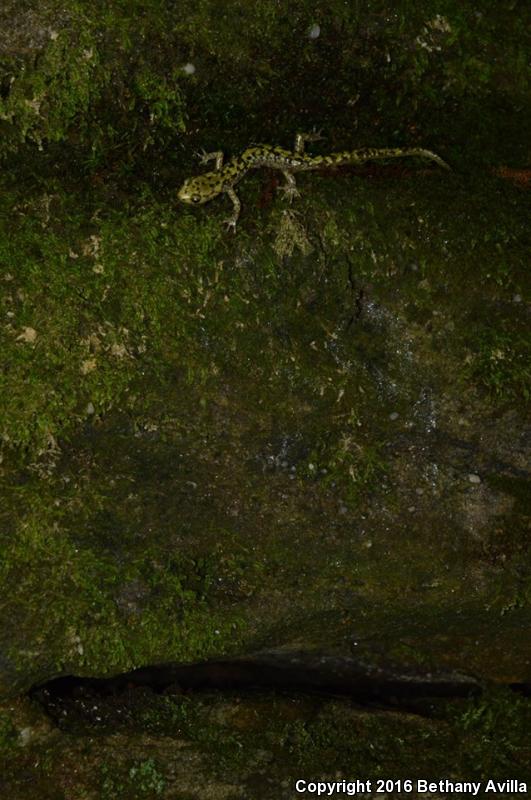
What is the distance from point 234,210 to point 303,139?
2.16ft

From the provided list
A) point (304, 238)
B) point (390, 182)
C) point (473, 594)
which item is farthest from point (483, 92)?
point (473, 594)

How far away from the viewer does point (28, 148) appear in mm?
4309

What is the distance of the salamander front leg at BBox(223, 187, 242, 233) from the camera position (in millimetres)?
4266

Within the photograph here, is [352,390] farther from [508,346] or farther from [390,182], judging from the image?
[390,182]

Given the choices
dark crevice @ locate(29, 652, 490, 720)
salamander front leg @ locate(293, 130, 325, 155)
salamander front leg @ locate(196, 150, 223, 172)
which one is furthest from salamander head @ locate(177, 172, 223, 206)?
dark crevice @ locate(29, 652, 490, 720)

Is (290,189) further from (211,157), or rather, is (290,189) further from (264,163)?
(211,157)

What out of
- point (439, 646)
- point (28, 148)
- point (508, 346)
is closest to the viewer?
point (28, 148)

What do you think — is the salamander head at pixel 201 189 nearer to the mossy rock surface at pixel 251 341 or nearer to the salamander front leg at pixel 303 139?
the mossy rock surface at pixel 251 341

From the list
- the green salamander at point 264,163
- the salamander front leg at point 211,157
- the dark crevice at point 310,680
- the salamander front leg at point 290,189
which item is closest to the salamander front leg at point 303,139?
the green salamander at point 264,163

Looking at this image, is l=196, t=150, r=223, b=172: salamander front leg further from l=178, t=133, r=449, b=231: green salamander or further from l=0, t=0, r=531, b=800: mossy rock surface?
l=0, t=0, r=531, b=800: mossy rock surface

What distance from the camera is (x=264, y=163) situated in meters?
4.36

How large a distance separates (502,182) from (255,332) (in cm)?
194

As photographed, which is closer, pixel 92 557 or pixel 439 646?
pixel 92 557

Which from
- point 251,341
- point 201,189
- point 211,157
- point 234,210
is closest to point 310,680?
point 251,341
